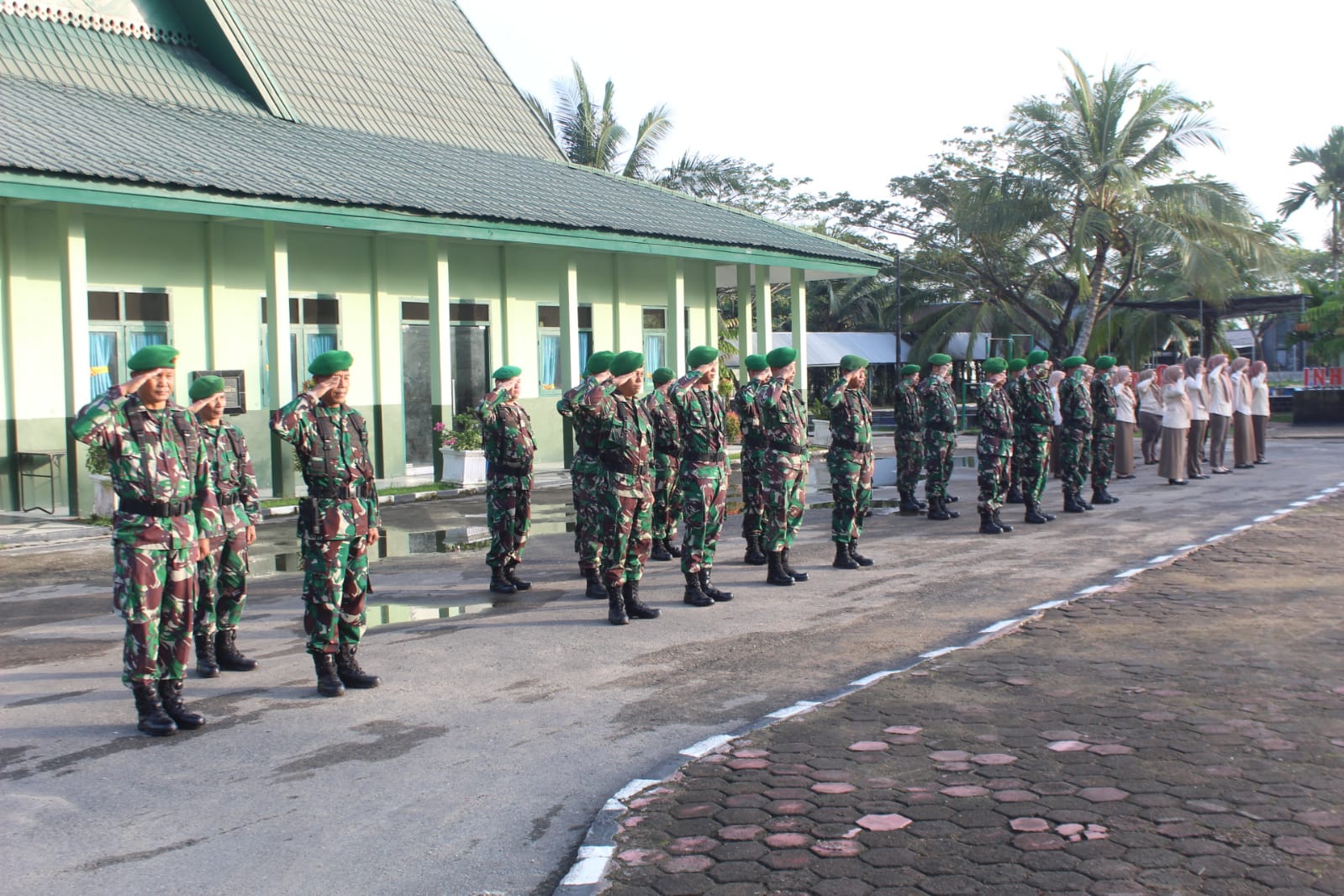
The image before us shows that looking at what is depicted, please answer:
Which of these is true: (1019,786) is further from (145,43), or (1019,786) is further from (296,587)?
(145,43)

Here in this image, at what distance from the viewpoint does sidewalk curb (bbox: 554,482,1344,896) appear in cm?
427

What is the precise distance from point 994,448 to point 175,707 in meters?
8.84

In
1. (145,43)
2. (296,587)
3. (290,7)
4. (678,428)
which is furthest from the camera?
(290,7)

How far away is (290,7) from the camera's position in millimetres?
21906

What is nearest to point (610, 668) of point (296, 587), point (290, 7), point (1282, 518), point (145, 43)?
point (296, 587)

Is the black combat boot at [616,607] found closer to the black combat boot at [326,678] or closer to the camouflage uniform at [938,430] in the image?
the black combat boot at [326,678]

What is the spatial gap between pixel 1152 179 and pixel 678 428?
26844 millimetres

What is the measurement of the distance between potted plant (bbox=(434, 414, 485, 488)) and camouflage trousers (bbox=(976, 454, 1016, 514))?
7647 millimetres

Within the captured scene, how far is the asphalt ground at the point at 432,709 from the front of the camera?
4559 millimetres

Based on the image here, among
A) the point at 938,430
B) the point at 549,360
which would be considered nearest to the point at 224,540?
the point at 938,430

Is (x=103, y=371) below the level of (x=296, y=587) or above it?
above

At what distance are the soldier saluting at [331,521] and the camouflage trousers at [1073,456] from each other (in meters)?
9.81

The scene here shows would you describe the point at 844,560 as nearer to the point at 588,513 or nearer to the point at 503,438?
the point at 588,513

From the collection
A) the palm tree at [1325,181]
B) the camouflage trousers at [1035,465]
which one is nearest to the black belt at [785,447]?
the camouflage trousers at [1035,465]
